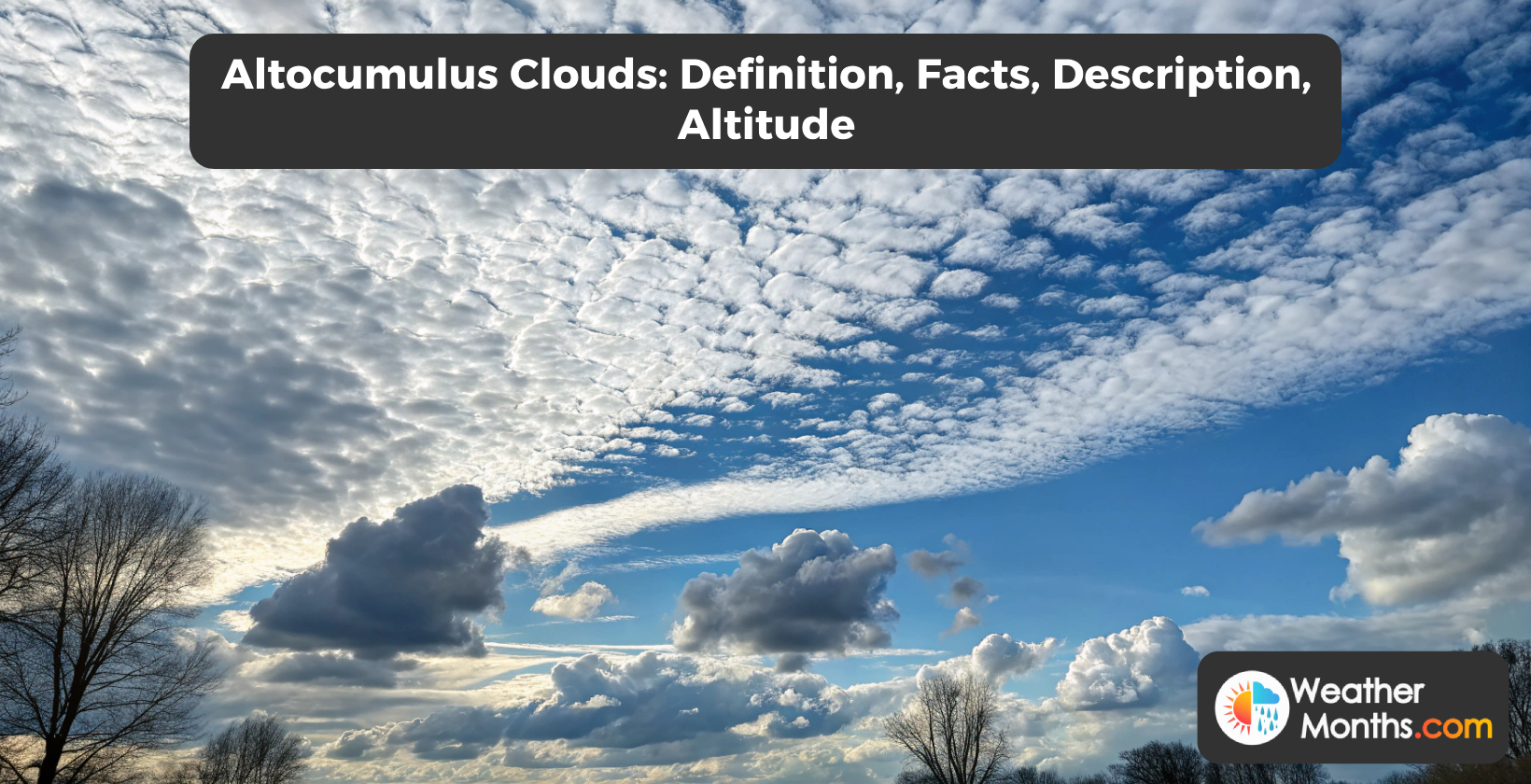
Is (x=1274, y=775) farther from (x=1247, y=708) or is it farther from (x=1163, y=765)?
(x=1247, y=708)

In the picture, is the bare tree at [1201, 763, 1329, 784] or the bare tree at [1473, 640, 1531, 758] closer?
the bare tree at [1473, 640, 1531, 758]

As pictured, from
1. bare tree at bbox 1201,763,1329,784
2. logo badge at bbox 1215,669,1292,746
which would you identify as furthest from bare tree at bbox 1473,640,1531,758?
logo badge at bbox 1215,669,1292,746

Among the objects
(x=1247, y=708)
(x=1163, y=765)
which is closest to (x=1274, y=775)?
(x=1163, y=765)

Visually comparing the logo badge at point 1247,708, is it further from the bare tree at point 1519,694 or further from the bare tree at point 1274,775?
the bare tree at point 1274,775

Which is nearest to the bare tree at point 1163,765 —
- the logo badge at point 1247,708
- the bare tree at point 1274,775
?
the bare tree at point 1274,775

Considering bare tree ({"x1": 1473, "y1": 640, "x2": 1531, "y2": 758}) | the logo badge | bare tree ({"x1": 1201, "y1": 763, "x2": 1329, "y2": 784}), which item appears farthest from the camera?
bare tree ({"x1": 1201, "y1": 763, "x2": 1329, "y2": 784})

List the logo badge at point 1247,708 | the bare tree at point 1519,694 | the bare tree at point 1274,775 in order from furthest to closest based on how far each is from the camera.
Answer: the bare tree at point 1274,775 → the bare tree at point 1519,694 → the logo badge at point 1247,708

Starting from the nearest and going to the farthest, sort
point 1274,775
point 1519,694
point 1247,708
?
point 1247,708 < point 1519,694 < point 1274,775

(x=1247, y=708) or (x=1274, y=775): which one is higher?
(x=1247, y=708)

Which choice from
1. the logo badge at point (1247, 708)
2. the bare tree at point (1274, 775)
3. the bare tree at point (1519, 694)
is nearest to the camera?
the logo badge at point (1247, 708)

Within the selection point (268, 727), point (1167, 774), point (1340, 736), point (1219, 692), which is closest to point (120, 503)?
point (1219, 692)

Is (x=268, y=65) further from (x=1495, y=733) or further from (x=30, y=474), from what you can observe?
(x=1495, y=733)

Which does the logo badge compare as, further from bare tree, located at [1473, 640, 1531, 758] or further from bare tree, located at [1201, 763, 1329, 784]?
bare tree, located at [1201, 763, 1329, 784]

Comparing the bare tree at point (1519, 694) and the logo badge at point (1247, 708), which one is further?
the bare tree at point (1519, 694)
